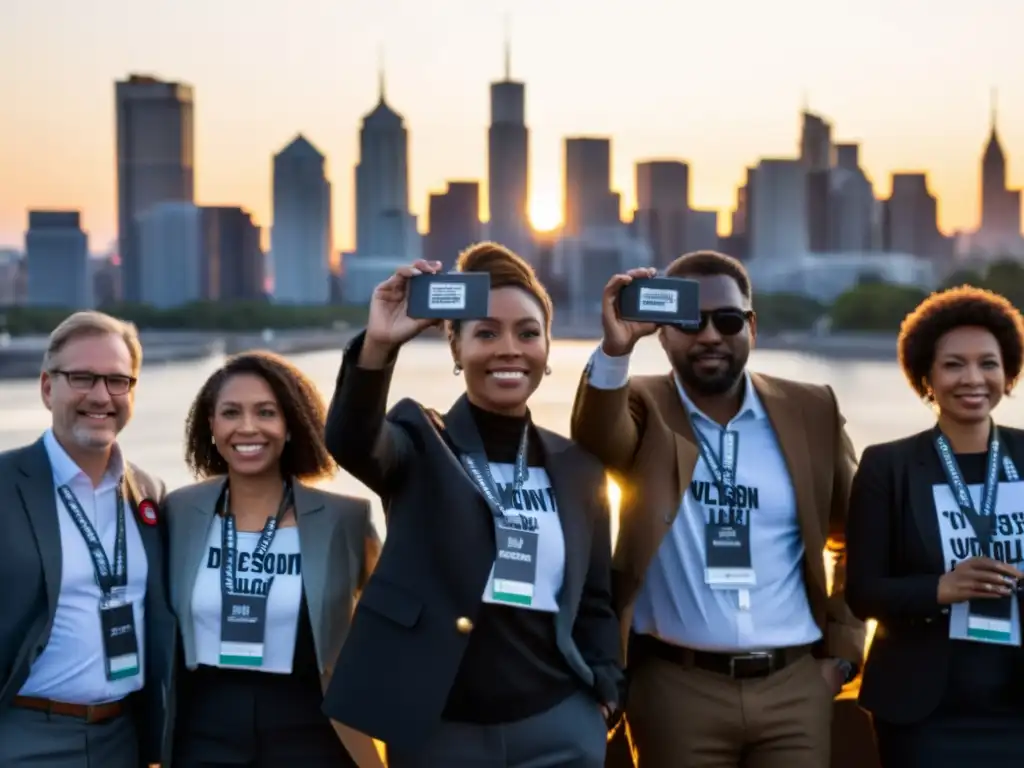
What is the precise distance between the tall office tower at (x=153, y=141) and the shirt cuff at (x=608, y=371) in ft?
471

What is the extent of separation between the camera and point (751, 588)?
279 centimetres

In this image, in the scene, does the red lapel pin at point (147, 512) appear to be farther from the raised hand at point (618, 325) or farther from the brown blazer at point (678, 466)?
the raised hand at point (618, 325)

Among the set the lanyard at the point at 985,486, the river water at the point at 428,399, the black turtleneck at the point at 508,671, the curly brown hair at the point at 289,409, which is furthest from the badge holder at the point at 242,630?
the river water at the point at 428,399

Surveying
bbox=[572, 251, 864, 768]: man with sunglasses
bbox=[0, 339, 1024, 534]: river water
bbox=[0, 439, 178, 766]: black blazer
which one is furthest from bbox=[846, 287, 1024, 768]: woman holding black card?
bbox=[0, 339, 1024, 534]: river water

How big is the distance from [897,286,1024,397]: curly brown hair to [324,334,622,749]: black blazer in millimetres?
880

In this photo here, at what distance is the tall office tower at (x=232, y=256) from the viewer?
424ft

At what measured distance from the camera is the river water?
136 ft

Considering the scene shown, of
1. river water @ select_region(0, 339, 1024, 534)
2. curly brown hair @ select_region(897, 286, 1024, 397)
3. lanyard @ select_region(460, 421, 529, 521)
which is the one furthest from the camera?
river water @ select_region(0, 339, 1024, 534)

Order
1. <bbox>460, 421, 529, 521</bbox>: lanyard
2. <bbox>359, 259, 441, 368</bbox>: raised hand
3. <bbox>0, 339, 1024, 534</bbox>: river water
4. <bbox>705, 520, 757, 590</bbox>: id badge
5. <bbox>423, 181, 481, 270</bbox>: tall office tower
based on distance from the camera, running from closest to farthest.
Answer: <bbox>359, 259, 441, 368</bbox>: raised hand
<bbox>460, 421, 529, 521</bbox>: lanyard
<bbox>705, 520, 757, 590</bbox>: id badge
<bbox>0, 339, 1024, 534</bbox>: river water
<bbox>423, 181, 481, 270</bbox>: tall office tower

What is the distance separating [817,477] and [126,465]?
1.50m

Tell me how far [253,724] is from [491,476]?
720mm

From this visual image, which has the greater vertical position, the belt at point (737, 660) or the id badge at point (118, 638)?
the id badge at point (118, 638)

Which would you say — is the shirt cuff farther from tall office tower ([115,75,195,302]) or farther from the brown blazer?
tall office tower ([115,75,195,302])

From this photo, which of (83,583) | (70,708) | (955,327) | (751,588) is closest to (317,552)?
(83,583)
